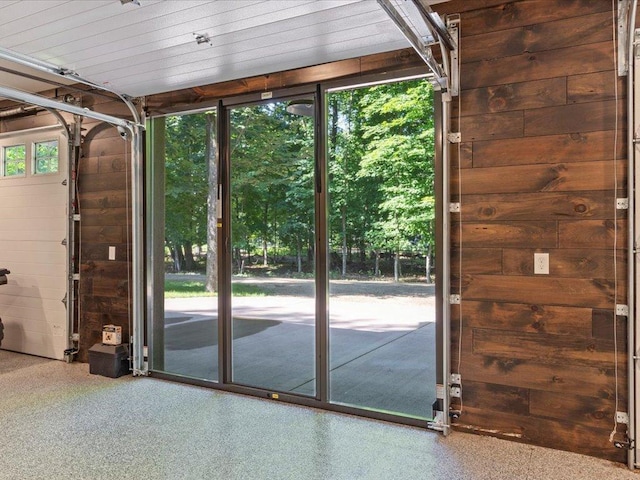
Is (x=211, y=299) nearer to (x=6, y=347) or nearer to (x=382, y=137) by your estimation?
(x=382, y=137)

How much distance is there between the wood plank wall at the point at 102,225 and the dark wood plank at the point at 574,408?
11.7ft

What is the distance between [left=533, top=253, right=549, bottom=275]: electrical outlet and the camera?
2.75m

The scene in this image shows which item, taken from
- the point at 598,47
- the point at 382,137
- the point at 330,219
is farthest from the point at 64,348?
the point at 598,47

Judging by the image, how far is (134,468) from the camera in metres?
2.55

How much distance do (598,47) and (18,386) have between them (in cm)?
502

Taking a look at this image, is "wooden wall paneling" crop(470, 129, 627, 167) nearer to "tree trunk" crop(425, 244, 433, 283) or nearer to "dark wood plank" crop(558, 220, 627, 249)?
"dark wood plank" crop(558, 220, 627, 249)

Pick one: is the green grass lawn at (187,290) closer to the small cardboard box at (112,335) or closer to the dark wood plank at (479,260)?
the small cardboard box at (112,335)

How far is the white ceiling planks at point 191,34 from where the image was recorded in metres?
2.61

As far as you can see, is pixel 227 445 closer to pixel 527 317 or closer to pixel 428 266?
pixel 428 266

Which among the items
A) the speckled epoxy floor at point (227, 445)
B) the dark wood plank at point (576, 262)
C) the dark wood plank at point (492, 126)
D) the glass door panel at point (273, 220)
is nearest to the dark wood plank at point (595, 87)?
the dark wood plank at point (492, 126)

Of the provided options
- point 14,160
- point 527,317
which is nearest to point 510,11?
point 527,317

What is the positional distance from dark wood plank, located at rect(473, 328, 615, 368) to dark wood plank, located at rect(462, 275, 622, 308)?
0.67 feet

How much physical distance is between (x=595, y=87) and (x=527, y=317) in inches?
54.9

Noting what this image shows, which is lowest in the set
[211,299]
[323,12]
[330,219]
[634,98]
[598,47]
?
[211,299]
